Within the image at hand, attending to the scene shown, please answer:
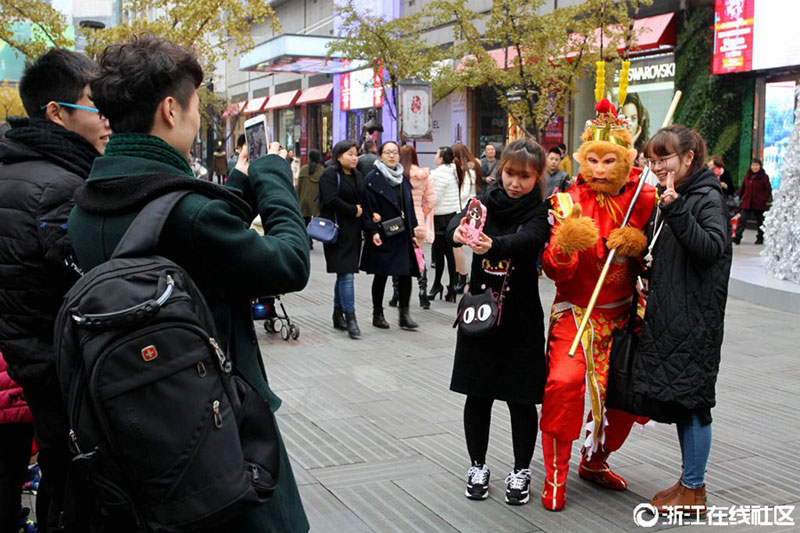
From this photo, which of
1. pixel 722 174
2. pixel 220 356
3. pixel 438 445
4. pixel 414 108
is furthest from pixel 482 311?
pixel 722 174

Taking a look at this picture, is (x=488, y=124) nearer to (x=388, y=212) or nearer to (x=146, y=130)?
(x=388, y=212)

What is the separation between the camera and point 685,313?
13.5 feet

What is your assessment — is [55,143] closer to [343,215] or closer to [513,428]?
[513,428]

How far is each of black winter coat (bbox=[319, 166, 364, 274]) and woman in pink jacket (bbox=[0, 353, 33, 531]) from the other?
5.84m

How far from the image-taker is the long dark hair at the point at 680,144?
4.29m

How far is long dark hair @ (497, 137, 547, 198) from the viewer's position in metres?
4.44

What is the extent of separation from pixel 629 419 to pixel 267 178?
2.87m

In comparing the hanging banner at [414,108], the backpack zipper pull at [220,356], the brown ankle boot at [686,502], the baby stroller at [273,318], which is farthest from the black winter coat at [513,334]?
the hanging banner at [414,108]

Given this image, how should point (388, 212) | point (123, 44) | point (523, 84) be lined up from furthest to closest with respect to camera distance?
point (523, 84) → point (388, 212) → point (123, 44)

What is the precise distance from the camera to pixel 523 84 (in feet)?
61.1

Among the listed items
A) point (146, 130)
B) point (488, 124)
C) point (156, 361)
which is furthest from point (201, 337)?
point (488, 124)

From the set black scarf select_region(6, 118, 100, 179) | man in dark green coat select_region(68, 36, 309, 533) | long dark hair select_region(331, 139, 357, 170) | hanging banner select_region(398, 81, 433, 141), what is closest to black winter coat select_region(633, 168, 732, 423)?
man in dark green coat select_region(68, 36, 309, 533)

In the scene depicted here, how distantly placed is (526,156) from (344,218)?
482 cm

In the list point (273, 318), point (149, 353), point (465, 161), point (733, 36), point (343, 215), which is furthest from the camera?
point (733, 36)
